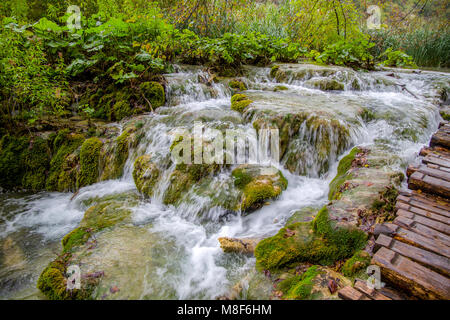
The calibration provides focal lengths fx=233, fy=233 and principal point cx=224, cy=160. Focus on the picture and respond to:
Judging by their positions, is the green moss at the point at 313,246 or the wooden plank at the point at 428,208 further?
the wooden plank at the point at 428,208

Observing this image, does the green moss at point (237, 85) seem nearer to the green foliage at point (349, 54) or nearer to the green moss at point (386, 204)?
the green foliage at point (349, 54)

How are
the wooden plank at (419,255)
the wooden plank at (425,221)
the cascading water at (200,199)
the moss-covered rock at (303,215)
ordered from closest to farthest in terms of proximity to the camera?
the wooden plank at (419,255) < the wooden plank at (425,221) < the cascading water at (200,199) < the moss-covered rock at (303,215)

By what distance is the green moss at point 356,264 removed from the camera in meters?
2.08

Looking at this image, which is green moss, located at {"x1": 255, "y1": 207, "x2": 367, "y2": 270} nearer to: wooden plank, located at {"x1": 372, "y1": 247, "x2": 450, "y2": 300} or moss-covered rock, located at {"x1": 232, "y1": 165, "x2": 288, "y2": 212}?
Result: wooden plank, located at {"x1": 372, "y1": 247, "x2": 450, "y2": 300}

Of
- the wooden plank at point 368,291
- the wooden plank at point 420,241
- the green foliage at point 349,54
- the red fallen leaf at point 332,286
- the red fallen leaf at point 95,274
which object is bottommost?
the red fallen leaf at point 95,274

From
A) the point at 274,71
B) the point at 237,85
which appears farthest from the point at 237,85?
the point at 274,71

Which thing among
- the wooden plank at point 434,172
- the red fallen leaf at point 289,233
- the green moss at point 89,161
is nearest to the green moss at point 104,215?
the green moss at point 89,161

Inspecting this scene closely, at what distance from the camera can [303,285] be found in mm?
2045

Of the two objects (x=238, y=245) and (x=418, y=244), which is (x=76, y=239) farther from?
(x=418, y=244)

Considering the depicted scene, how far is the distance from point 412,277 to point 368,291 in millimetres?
343

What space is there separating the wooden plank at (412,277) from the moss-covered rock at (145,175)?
135 inches

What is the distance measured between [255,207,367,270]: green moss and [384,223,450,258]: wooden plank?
29 centimetres

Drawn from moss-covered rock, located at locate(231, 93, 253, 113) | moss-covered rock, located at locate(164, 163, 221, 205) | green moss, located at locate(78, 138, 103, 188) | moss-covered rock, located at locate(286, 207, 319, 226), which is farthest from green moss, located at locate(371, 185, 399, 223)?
green moss, located at locate(78, 138, 103, 188)
